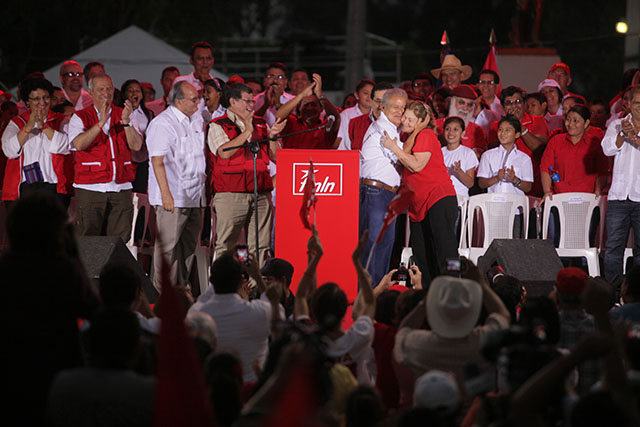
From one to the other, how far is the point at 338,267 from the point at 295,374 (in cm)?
626

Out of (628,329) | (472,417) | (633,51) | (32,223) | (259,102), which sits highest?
(633,51)

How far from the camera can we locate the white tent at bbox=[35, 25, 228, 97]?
73.4 ft

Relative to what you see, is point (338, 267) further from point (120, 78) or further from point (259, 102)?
point (120, 78)

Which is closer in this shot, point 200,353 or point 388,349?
point 200,353

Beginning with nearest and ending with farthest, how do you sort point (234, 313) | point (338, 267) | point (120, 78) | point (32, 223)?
point (32, 223), point (234, 313), point (338, 267), point (120, 78)

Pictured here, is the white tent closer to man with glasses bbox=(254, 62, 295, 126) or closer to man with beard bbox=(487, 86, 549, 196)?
man with glasses bbox=(254, 62, 295, 126)

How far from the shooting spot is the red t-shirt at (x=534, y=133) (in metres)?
11.5

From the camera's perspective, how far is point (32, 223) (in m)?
4.21

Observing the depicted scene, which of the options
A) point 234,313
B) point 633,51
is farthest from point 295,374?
point 633,51

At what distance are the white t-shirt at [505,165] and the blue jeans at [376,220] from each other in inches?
84.2

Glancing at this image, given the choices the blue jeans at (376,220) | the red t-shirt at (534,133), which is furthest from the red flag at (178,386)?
the red t-shirt at (534,133)

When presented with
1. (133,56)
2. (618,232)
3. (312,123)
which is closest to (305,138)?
(312,123)

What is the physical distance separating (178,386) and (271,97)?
826 centimetres

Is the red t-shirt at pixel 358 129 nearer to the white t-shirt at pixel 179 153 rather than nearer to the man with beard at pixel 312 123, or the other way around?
the man with beard at pixel 312 123
